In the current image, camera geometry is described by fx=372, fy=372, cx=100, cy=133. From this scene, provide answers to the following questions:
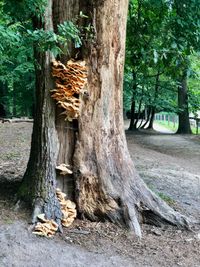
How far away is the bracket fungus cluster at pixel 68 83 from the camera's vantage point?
13.5 ft

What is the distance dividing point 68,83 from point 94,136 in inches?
26.9

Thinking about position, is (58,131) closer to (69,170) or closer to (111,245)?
(69,170)

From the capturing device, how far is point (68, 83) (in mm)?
4141

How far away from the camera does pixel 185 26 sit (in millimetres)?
7457

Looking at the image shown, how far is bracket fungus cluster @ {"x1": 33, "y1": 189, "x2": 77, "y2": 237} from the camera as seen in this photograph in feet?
12.6

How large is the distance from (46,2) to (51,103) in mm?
1093

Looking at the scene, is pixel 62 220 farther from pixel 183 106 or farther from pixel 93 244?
pixel 183 106

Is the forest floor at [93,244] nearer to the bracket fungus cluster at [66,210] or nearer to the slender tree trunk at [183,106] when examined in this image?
the bracket fungus cluster at [66,210]

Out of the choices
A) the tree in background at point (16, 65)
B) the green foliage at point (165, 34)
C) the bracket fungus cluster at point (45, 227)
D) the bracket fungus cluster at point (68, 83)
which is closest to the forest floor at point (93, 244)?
the bracket fungus cluster at point (45, 227)

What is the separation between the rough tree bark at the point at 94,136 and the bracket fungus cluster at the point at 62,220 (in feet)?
0.40

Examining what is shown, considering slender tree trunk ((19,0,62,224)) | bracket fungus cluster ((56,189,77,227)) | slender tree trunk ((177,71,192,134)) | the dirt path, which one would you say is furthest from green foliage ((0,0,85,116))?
slender tree trunk ((177,71,192,134))

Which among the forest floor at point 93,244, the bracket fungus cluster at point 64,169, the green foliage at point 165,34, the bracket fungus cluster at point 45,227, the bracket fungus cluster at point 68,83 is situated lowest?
the forest floor at point 93,244

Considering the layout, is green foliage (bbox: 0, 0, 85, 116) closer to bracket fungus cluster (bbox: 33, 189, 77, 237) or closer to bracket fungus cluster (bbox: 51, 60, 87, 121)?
bracket fungus cluster (bbox: 51, 60, 87, 121)

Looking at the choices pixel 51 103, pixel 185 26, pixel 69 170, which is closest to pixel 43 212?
pixel 69 170
